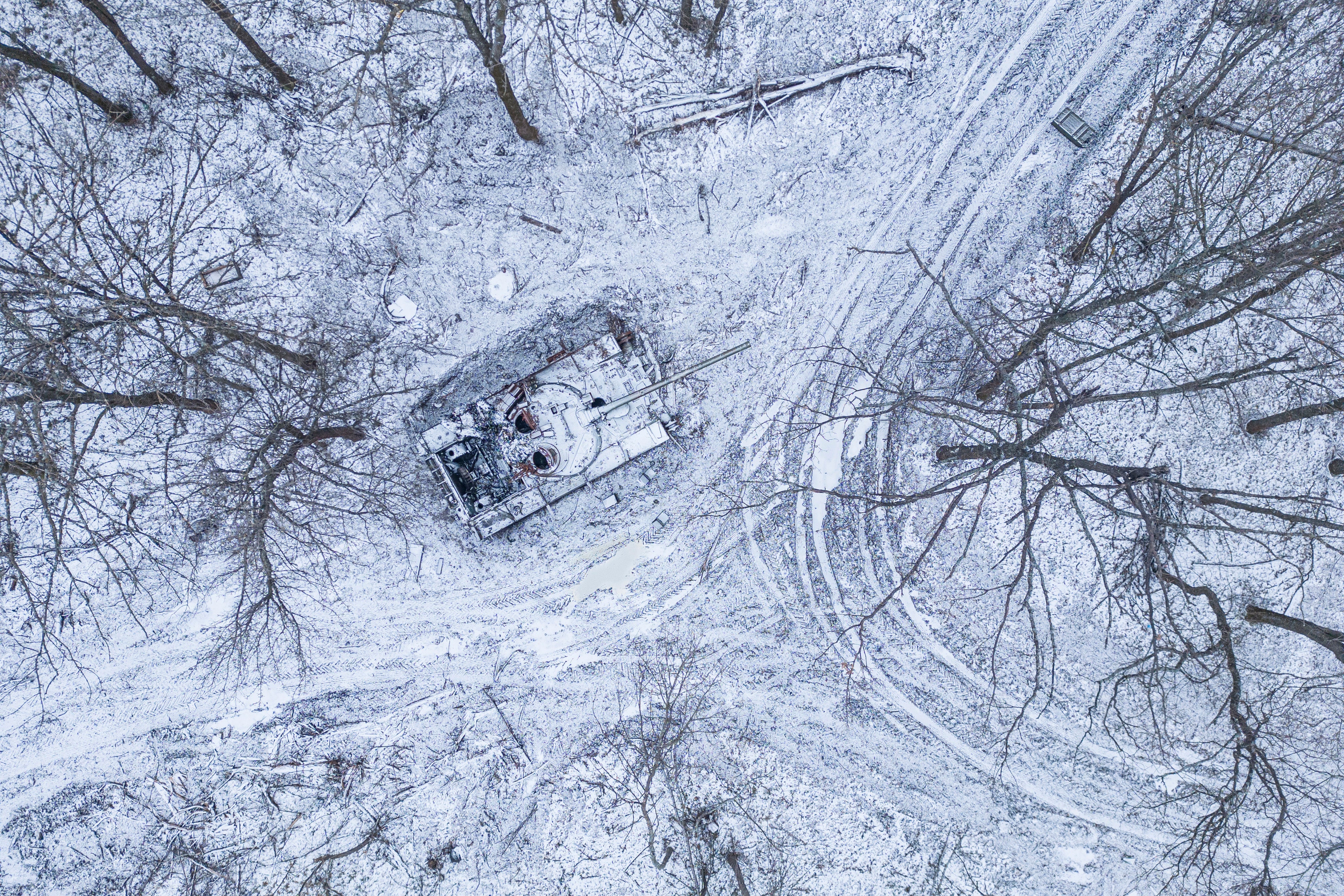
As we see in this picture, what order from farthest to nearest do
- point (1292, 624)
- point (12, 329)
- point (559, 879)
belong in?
point (559, 879)
point (1292, 624)
point (12, 329)

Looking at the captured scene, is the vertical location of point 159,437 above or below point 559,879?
above

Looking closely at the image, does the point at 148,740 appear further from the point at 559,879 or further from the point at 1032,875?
the point at 1032,875

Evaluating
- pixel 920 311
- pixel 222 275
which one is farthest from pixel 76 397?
pixel 920 311

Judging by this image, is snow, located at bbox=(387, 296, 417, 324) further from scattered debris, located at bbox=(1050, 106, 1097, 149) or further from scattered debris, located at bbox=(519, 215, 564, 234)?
scattered debris, located at bbox=(1050, 106, 1097, 149)

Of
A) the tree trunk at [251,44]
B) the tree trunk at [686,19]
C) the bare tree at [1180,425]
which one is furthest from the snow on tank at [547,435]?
the tree trunk at [251,44]

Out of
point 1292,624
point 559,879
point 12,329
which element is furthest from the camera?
point 559,879

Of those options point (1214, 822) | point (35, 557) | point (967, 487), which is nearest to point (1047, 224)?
point (967, 487)

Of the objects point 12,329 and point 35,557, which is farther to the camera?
point 35,557

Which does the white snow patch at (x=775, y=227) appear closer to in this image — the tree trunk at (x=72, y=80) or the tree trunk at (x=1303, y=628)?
the tree trunk at (x=1303, y=628)
